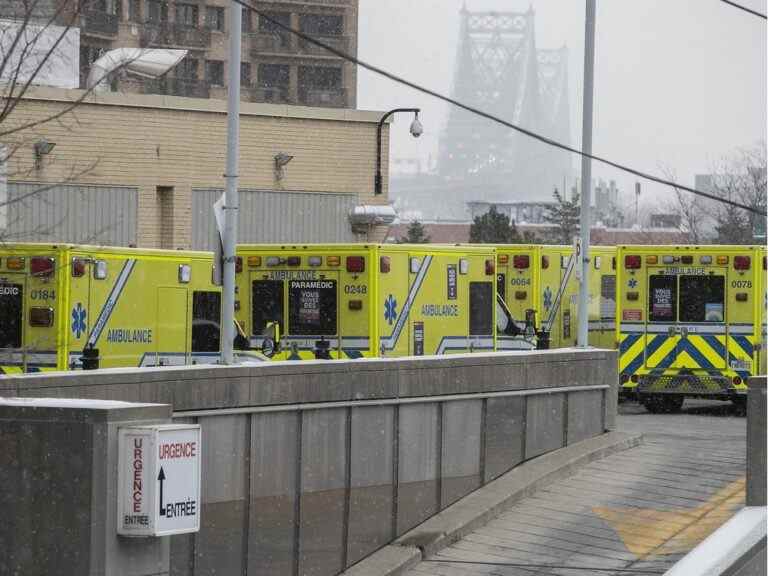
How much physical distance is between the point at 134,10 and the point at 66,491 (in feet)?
258

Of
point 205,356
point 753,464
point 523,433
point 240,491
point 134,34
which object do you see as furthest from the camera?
point 134,34

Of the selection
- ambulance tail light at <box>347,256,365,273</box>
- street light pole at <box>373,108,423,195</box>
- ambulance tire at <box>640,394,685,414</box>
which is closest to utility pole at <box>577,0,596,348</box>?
ambulance tire at <box>640,394,685,414</box>

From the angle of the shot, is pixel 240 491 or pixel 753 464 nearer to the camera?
pixel 753 464

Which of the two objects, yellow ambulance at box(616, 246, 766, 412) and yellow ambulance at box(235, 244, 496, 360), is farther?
yellow ambulance at box(616, 246, 766, 412)

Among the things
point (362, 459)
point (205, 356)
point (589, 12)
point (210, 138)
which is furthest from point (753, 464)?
point (210, 138)

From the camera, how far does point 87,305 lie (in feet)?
57.4

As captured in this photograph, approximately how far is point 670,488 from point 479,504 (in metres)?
1.97

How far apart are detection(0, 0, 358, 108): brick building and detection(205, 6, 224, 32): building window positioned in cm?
5

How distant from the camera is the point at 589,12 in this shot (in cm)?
2281

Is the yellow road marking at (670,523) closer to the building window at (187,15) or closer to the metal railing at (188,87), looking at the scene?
the metal railing at (188,87)

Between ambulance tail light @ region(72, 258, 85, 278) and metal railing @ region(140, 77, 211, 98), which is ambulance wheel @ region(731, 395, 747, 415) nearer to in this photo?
ambulance tail light @ region(72, 258, 85, 278)

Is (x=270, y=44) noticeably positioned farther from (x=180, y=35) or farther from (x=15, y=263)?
(x=15, y=263)

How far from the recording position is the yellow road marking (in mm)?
13664

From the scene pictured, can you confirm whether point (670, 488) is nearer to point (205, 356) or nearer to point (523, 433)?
point (523, 433)
